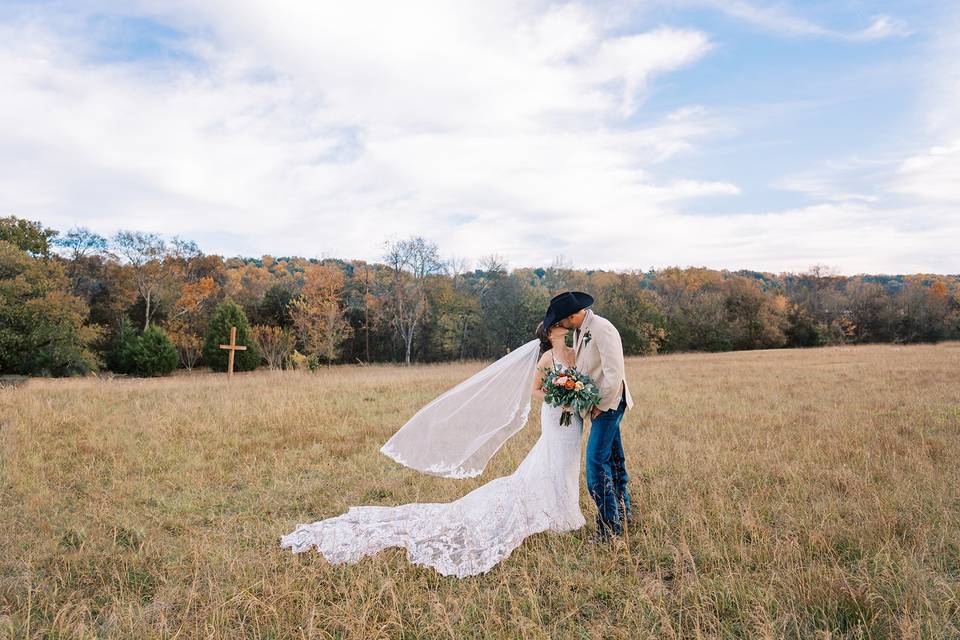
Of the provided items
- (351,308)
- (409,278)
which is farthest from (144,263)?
(409,278)

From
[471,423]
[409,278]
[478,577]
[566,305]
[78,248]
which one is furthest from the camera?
[409,278]

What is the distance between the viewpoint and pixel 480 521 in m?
5.05

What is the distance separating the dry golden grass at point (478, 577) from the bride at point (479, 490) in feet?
0.69

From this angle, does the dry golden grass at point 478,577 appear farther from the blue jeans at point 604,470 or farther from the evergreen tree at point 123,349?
the evergreen tree at point 123,349

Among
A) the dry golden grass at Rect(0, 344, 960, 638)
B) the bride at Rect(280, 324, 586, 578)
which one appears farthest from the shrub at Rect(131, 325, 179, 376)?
the bride at Rect(280, 324, 586, 578)

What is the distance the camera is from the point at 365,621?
11.5 feet

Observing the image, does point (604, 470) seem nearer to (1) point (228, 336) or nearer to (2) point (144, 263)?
(1) point (228, 336)

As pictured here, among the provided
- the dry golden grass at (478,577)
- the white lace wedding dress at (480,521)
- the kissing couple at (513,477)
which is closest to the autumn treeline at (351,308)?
the dry golden grass at (478,577)

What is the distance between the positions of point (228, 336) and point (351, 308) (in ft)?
37.6

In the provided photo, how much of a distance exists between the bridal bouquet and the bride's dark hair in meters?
0.41

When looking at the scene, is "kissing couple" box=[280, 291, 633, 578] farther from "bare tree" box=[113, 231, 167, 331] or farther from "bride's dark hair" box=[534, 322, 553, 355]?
"bare tree" box=[113, 231, 167, 331]

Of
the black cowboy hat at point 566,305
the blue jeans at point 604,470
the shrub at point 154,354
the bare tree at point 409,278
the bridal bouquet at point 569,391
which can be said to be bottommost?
the shrub at point 154,354

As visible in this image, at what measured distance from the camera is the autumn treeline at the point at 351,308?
1374 inches

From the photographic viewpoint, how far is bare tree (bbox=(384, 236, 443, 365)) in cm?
4822
